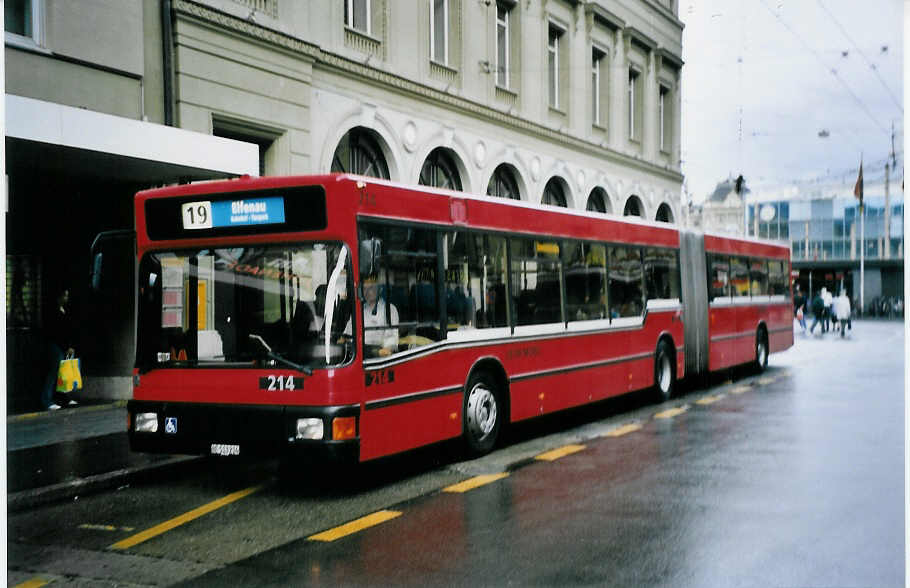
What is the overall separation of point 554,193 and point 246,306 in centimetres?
2011

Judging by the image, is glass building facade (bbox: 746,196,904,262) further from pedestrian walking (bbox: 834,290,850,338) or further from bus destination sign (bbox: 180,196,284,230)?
bus destination sign (bbox: 180,196,284,230)

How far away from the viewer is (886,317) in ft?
110

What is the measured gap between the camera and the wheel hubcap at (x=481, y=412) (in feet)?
33.3

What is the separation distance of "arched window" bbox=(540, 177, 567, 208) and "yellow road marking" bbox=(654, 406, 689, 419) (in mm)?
12966

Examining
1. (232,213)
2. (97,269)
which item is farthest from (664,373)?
(97,269)

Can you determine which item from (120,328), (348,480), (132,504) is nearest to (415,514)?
(348,480)

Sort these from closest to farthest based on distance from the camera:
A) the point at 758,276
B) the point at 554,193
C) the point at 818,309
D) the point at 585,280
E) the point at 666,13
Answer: the point at 585,280
the point at 758,276
the point at 554,193
the point at 666,13
the point at 818,309

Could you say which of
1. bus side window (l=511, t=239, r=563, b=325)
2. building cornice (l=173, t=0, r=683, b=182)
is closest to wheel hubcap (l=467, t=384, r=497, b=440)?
bus side window (l=511, t=239, r=563, b=325)

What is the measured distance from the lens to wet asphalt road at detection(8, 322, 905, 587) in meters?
5.99

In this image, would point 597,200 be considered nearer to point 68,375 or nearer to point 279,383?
point 68,375

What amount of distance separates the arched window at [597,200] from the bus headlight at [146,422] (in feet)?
72.5

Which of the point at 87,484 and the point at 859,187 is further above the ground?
the point at 859,187

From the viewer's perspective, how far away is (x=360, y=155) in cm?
1941

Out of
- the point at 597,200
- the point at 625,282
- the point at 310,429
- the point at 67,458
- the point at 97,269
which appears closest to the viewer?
the point at 310,429
